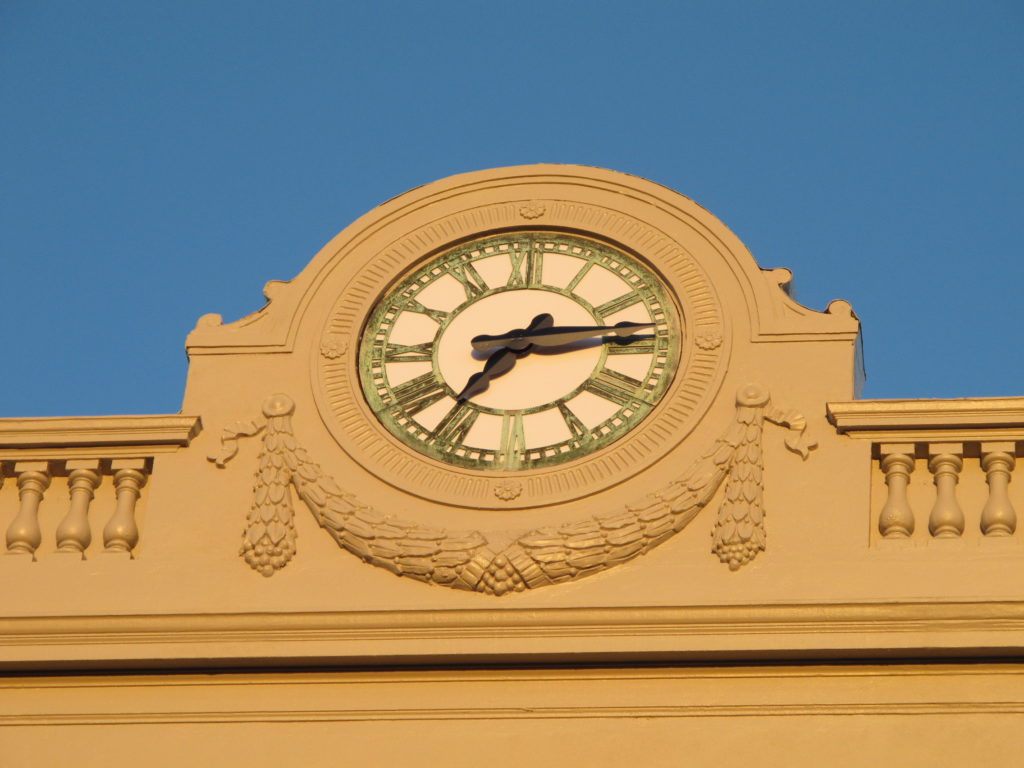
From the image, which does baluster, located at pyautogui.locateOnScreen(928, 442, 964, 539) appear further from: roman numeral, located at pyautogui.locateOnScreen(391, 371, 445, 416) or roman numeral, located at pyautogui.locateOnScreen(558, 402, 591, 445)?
roman numeral, located at pyautogui.locateOnScreen(391, 371, 445, 416)

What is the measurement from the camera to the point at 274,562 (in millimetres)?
15180

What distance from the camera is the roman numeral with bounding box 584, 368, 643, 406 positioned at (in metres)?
15.7

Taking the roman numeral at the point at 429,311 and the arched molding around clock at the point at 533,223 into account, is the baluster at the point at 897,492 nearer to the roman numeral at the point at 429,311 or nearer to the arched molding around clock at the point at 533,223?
the arched molding around clock at the point at 533,223

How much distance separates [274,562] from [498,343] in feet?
5.62

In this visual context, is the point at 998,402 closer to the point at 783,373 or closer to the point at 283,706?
the point at 783,373

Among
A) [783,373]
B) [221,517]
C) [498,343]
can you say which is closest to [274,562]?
[221,517]

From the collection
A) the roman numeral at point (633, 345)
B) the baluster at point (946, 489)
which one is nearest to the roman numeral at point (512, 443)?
the roman numeral at point (633, 345)

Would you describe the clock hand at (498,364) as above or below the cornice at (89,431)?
above

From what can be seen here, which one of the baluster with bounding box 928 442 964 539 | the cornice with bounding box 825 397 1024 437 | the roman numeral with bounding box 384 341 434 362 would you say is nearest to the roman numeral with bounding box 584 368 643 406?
the roman numeral with bounding box 384 341 434 362

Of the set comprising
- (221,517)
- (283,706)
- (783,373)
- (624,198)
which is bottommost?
Result: (283,706)

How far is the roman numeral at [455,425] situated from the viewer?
51.3 ft

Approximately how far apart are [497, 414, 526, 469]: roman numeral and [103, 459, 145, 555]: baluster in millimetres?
1818

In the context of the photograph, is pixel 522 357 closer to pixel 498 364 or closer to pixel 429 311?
pixel 498 364

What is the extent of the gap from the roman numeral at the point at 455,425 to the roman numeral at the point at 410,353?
1.25 feet
